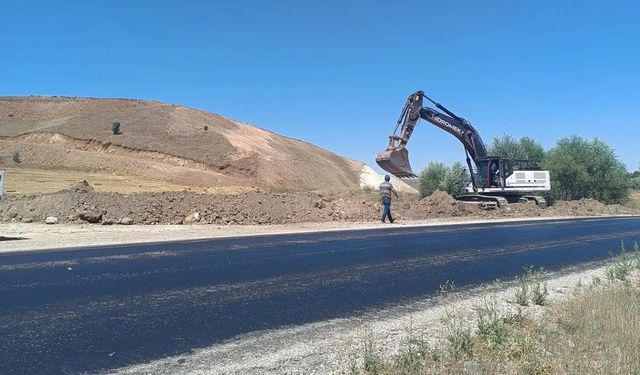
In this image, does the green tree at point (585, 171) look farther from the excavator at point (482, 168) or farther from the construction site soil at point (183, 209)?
the construction site soil at point (183, 209)

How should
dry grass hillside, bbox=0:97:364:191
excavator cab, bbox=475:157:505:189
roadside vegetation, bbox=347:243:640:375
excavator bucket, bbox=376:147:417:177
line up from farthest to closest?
dry grass hillside, bbox=0:97:364:191, excavator cab, bbox=475:157:505:189, excavator bucket, bbox=376:147:417:177, roadside vegetation, bbox=347:243:640:375

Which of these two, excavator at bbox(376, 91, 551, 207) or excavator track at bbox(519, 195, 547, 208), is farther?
excavator track at bbox(519, 195, 547, 208)

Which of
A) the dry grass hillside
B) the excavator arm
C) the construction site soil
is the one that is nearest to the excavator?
the excavator arm

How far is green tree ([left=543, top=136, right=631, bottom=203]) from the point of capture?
158ft

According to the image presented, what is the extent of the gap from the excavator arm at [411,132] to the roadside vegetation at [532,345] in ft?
70.6

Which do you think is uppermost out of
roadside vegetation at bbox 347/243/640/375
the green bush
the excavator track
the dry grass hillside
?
the dry grass hillside

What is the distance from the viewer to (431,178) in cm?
4272

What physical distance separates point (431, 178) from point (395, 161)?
14617mm

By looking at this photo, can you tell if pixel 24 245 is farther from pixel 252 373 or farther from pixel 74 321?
pixel 252 373

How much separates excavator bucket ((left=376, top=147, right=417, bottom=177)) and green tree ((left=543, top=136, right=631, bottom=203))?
80.6ft

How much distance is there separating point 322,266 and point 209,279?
2.76 metres

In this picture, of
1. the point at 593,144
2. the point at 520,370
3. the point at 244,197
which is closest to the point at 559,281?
the point at 520,370

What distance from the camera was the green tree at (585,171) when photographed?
4806 cm

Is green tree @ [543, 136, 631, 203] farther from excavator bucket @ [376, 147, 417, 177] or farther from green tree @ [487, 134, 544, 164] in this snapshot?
excavator bucket @ [376, 147, 417, 177]
